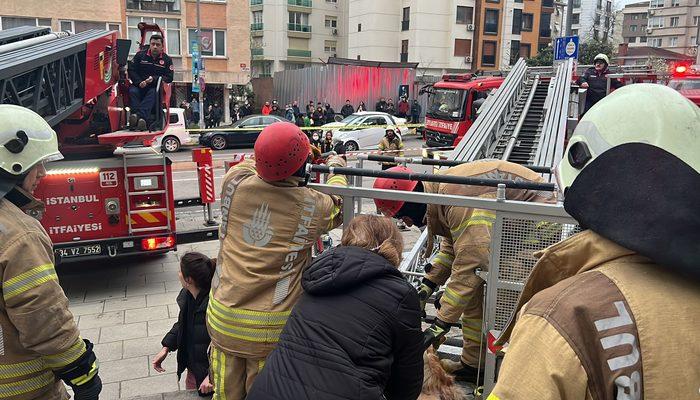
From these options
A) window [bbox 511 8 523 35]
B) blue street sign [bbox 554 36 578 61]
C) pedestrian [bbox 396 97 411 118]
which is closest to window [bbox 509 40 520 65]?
window [bbox 511 8 523 35]

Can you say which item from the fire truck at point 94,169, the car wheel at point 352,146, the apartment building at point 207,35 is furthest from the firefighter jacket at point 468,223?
the apartment building at point 207,35

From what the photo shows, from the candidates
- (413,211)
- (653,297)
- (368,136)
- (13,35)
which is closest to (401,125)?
(368,136)

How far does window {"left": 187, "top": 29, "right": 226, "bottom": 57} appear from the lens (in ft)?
110

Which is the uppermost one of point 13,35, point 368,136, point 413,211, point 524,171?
point 13,35

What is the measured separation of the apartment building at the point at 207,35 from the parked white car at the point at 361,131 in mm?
13395

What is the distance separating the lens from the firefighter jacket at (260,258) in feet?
8.99

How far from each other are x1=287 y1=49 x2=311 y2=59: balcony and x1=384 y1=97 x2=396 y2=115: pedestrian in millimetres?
27472

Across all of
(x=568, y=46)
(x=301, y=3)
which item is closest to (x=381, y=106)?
(x=568, y=46)

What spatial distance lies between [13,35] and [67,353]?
4.73 metres

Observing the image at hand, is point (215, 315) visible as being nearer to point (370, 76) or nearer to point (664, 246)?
point (664, 246)

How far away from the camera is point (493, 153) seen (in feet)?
22.2

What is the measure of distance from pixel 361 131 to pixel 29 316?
20.3 m

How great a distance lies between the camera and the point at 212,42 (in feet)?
110

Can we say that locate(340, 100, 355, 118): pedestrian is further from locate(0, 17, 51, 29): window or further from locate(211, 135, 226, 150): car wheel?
locate(0, 17, 51, 29): window
